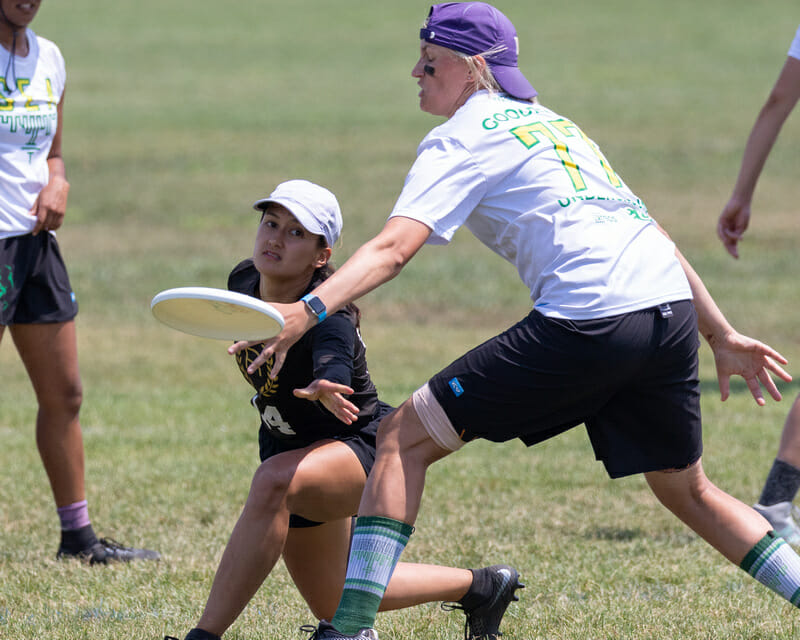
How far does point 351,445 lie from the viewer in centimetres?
408

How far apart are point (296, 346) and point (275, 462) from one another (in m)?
0.37

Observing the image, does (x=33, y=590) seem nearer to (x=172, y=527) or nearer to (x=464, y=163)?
(x=172, y=527)

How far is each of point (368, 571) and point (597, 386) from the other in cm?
84

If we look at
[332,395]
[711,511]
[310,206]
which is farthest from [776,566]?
[310,206]

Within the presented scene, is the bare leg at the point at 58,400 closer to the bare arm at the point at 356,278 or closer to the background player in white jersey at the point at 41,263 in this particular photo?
the background player in white jersey at the point at 41,263

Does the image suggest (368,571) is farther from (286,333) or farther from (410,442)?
(286,333)

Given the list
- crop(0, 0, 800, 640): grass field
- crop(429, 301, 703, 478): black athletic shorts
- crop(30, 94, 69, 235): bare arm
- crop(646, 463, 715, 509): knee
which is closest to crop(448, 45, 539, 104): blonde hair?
crop(429, 301, 703, 478): black athletic shorts

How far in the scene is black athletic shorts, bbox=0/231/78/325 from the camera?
17.5 feet

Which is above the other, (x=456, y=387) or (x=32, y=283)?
(x=456, y=387)

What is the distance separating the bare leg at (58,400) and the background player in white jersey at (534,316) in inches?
85.9

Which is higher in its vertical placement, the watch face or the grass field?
the watch face

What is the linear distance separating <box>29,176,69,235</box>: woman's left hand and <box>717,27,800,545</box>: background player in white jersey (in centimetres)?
286

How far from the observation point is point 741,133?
26094 mm

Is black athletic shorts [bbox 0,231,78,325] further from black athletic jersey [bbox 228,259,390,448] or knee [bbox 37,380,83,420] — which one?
black athletic jersey [bbox 228,259,390,448]
